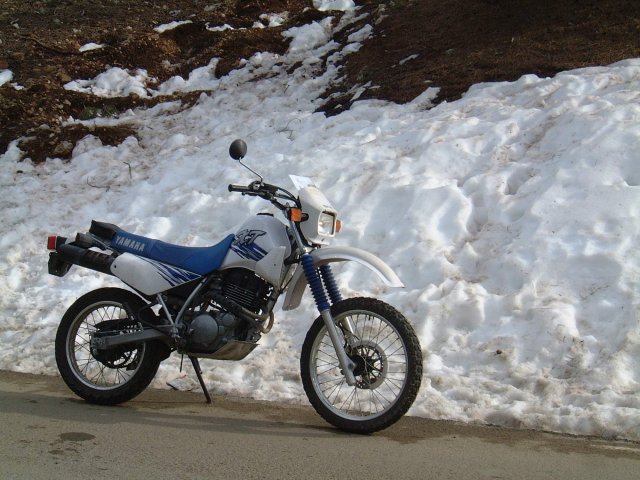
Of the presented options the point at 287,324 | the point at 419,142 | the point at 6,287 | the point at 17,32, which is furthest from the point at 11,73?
the point at 287,324

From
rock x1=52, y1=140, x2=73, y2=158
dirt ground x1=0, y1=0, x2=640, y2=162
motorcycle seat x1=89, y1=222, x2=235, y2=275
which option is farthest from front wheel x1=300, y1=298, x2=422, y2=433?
rock x1=52, y1=140, x2=73, y2=158

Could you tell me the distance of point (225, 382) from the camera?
5781mm

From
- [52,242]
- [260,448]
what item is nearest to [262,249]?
[260,448]

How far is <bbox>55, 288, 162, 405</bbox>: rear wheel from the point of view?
525 centimetres

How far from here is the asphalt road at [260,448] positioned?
12.3 ft

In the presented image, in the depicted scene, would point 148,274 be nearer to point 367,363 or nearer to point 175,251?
point 175,251

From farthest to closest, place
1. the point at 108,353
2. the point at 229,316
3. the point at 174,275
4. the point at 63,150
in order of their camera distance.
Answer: the point at 63,150 → the point at 108,353 → the point at 174,275 → the point at 229,316

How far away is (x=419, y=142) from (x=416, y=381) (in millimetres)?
5340

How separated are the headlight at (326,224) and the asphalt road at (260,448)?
1347mm

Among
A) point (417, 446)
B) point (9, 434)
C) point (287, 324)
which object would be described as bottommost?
point (287, 324)

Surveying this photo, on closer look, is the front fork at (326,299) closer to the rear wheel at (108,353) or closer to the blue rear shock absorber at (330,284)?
the blue rear shock absorber at (330,284)

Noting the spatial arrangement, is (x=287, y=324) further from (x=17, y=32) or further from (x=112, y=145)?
(x=17, y=32)

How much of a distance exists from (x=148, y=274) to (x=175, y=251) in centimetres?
27

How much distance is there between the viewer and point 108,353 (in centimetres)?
539
